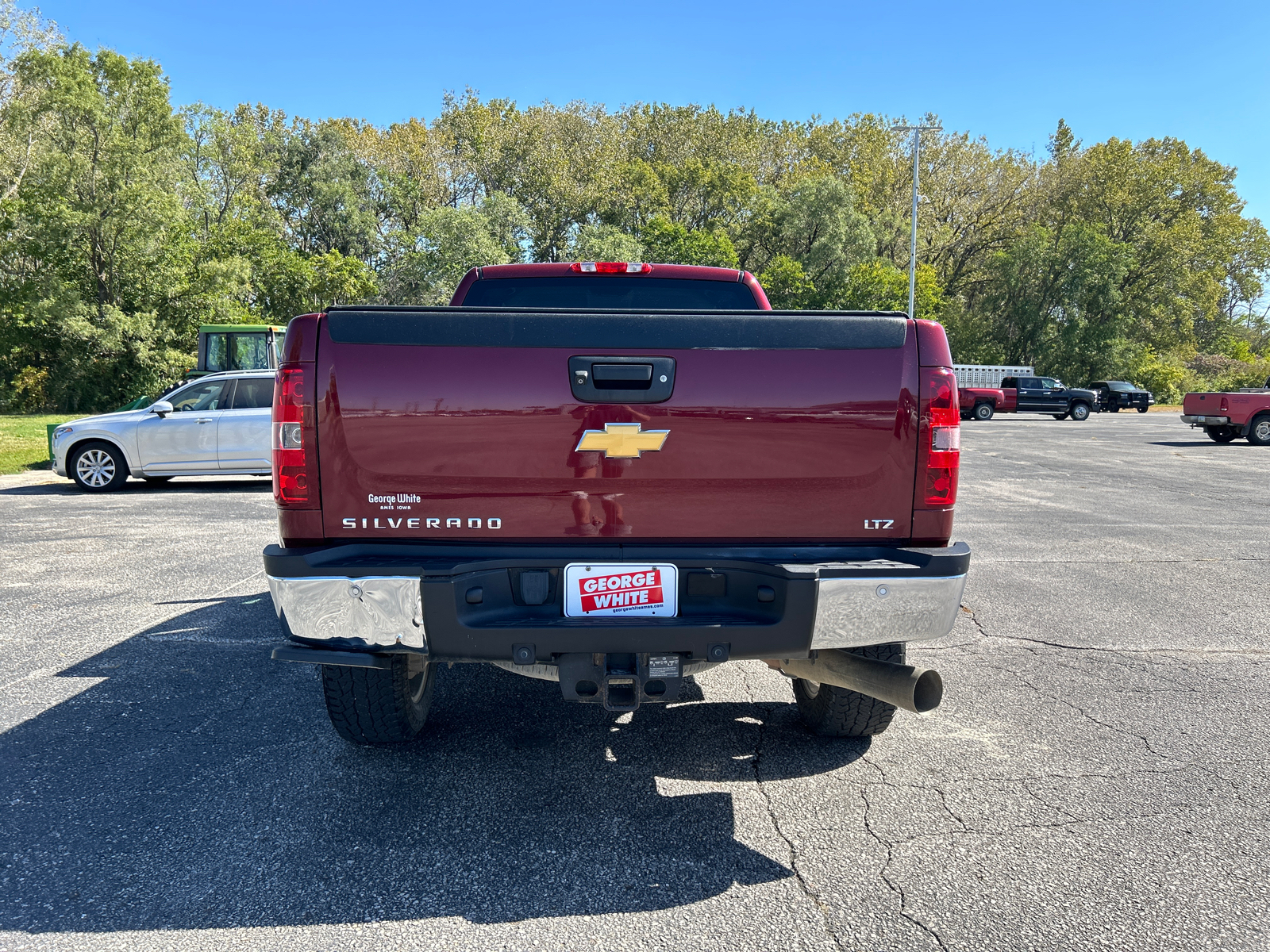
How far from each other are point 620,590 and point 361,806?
1323mm

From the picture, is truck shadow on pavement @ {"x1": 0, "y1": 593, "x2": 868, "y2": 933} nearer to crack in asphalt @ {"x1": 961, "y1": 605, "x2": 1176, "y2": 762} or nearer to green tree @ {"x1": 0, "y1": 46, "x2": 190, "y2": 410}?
crack in asphalt @ {"x1": 961, "y1": 605, "x2": 1176, "y2": 762}

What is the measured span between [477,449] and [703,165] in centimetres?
5618

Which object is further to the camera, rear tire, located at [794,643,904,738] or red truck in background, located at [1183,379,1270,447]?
red truck in background, located at [1183,379,1270,447]

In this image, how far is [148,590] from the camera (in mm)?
6645

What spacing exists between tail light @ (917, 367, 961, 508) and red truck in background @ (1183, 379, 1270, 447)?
73.2 feet

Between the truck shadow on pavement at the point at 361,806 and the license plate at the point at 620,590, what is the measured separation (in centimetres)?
81

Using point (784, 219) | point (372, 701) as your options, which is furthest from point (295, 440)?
point (784, 219)

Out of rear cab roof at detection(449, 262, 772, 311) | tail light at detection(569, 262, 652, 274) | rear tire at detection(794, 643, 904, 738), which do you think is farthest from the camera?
rear cab roof at detection(449, 262, 772, 311)

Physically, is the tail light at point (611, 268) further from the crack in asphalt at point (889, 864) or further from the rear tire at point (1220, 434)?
the rear tire at point (1220, 434)

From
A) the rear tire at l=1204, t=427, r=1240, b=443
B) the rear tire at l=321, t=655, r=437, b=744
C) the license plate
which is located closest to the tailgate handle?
the license plate

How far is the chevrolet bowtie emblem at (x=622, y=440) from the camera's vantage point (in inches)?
114

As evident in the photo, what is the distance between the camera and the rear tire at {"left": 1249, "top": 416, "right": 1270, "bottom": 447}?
21.5 meters

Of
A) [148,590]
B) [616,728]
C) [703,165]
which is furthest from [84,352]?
[703,165]

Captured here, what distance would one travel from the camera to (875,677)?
307cm
